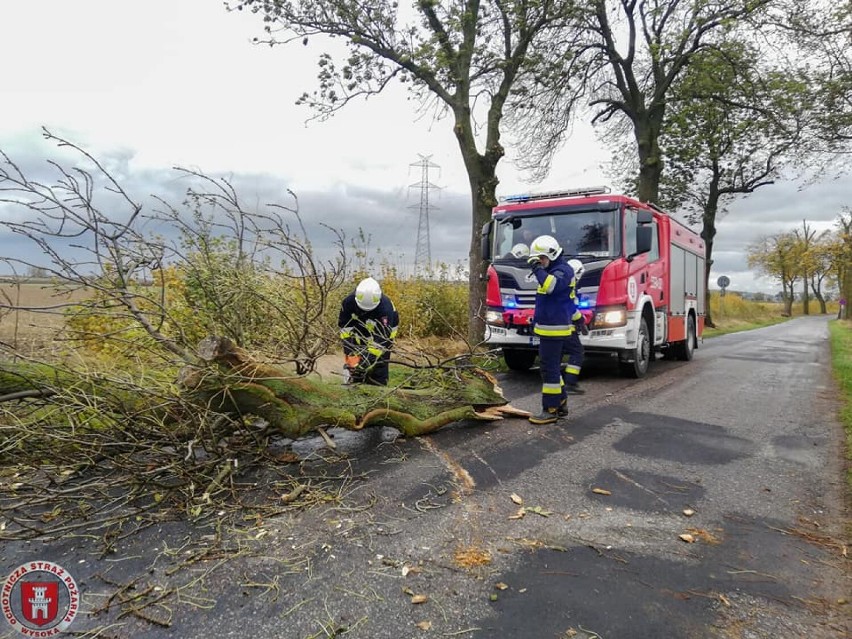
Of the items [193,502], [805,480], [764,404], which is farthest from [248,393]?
[764,404]

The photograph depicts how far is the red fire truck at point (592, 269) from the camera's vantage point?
24.5 feet

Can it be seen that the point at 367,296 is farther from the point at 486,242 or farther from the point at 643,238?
the point at 643,238

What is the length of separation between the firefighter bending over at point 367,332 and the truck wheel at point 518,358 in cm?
338

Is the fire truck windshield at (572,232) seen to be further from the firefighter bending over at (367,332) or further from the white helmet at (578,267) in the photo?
the firefighter bending over at (367,332)

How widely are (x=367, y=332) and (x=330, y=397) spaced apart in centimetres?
144

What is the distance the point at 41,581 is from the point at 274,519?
3.70ft

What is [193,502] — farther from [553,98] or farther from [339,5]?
[553,98]

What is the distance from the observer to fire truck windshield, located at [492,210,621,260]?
7586 mm

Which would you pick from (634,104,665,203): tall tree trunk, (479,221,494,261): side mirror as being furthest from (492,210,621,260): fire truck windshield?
(634,104,665,203): tall tree trunk

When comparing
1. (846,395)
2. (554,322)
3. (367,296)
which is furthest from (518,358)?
(846,395)

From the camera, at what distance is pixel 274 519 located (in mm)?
3078

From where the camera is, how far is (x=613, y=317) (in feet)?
24.4

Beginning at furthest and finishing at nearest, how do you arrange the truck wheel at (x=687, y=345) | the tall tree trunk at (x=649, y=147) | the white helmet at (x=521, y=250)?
the tall tree trunk at (x=649, y=147), the truck wheel at (x=687, y=345), the white helmet at (x=521, y=250)

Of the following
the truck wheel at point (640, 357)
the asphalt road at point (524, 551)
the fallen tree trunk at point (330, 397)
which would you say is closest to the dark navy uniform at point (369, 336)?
the fallen tree trunk at point (330, 397)
